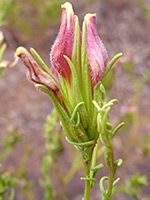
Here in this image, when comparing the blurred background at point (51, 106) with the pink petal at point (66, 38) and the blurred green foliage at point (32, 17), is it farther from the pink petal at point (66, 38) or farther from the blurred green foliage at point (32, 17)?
the pink petal at point (66, 38)

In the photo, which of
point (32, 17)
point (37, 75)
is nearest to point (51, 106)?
point (32, 17)

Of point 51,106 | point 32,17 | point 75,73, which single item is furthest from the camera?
point 32,17

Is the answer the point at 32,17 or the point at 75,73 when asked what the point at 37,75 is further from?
the point at 32,17

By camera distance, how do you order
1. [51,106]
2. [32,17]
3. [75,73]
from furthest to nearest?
1. [32,17]
2. [51,106]
3. [75,73]

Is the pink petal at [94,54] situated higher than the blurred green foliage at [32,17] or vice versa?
the blurred green foliage at [32,17]

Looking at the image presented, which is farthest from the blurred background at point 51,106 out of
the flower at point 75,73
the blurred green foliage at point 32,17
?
the flower at point 75,73

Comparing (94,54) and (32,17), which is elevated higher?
(32,17)

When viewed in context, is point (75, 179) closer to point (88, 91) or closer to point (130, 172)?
point (130, 172)

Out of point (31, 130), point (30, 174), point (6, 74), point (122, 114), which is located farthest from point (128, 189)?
point (6, 74)

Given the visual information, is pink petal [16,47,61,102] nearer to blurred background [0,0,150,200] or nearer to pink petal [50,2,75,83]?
pink petal [50,2,75,83]
